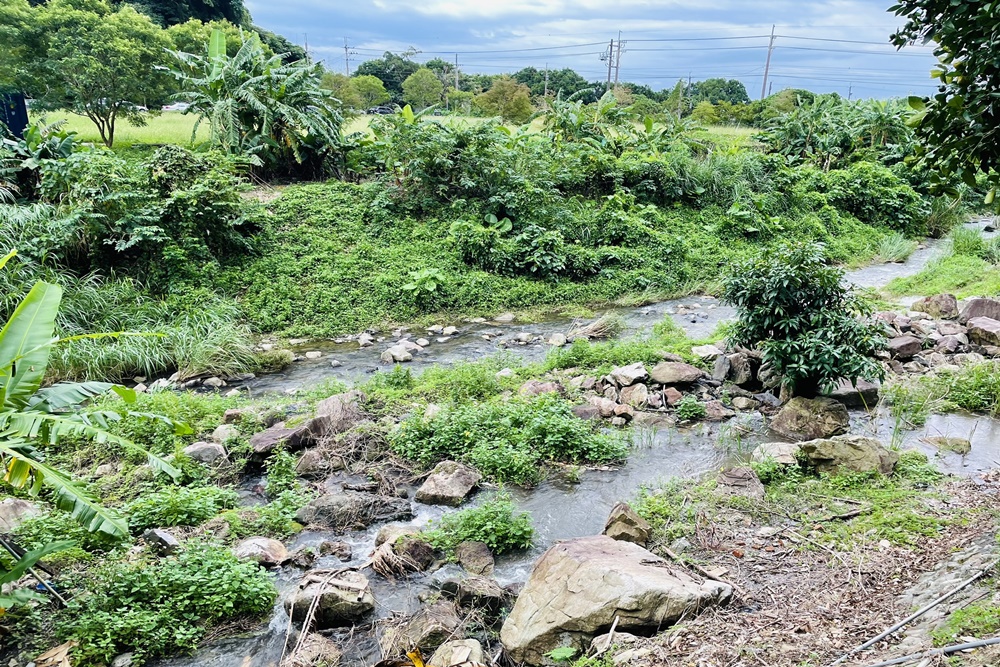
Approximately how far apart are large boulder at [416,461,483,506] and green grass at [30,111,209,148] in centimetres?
1563

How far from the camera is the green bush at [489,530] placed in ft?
16.6

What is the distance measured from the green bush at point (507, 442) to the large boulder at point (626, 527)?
1.33 meters

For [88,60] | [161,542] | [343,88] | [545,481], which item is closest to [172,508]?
[161,542]

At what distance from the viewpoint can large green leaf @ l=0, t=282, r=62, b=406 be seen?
12.7 ft

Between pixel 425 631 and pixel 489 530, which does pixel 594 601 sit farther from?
pixel 489 530

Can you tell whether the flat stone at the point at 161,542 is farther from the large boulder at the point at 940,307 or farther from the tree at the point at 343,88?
the tree at the point at 343,88

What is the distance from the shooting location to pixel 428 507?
19.2 ft

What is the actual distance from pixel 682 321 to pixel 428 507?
7.25 m

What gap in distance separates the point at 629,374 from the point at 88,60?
17.3 m

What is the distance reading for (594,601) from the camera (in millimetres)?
3777

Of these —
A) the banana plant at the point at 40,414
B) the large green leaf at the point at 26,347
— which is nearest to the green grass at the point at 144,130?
the large green leaf at the point at 26,347

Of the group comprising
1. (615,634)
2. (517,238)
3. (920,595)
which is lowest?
(615,634)

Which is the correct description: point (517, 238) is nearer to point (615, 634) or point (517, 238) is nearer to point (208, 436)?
point (208, 436)

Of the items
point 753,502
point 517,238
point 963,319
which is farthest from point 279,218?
point 963,319
